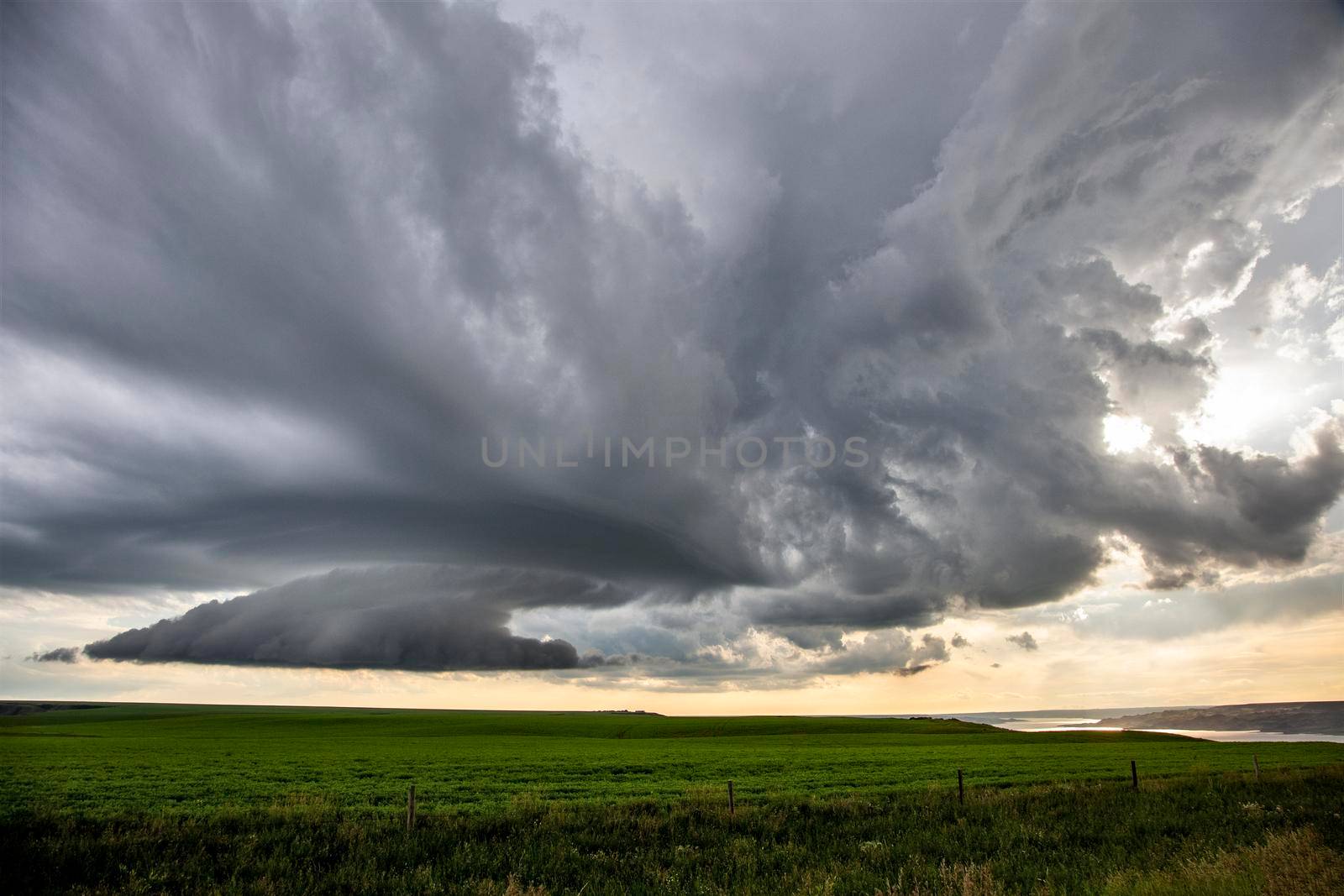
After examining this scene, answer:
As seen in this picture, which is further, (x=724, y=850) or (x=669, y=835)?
(x=669, y=835)

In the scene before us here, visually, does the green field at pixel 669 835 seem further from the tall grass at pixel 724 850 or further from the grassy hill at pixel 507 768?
the grassy hill at pixel 507 768

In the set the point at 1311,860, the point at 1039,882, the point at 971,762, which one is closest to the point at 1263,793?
the point at 1311,860

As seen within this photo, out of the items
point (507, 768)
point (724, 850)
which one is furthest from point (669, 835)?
point (507, 768)

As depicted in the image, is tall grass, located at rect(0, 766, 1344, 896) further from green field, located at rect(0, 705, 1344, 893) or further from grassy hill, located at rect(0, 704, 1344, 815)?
grassy hill, located at rect(0, 704, 1344, 815)

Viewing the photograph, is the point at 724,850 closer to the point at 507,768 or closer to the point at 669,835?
the point at 669,835

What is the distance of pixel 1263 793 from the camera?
24.3m

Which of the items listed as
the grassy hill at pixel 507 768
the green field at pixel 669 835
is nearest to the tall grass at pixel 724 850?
the green field at pixel 669 835

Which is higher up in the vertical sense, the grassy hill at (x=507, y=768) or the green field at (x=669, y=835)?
the green field at (x=669, y=835)

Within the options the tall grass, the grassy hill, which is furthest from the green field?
the grassy hill

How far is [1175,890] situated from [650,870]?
29.0ft

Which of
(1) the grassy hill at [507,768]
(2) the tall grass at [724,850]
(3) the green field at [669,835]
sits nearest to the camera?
(2) the tall grass at [724,850]

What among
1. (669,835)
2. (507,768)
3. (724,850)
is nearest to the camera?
(724,850)

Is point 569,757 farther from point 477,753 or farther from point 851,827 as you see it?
point 851,827

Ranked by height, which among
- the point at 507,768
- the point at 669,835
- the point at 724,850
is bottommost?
the point at 507,768
